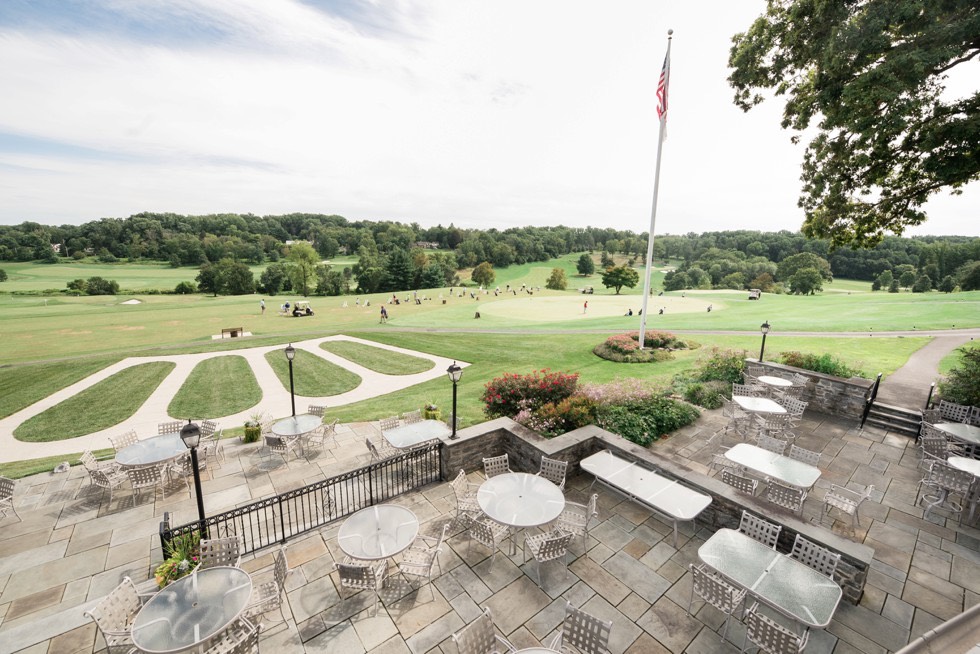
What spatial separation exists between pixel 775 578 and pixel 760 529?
118 centimetres

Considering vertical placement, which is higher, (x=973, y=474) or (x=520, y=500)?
(x=973, y=474)

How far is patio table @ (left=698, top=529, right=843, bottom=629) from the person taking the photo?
15.6ft

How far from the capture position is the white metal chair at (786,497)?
7043 mm

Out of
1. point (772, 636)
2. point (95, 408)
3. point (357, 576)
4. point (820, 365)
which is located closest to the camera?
point (772, 636)

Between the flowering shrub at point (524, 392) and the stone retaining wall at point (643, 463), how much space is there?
4.77 feet

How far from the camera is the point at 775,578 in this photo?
17.1 ft

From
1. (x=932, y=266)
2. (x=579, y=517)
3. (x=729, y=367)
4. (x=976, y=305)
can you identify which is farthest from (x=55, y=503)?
(x=932, y=266)

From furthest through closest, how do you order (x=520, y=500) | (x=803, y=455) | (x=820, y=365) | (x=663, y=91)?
(x=663, y=91) → (x=820, y=365) → (x=803, y=455) → (x=520, y=500)

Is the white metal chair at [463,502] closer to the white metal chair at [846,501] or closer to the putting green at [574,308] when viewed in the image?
the white metal chair at [846,501]

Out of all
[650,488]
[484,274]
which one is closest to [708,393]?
[650,488]

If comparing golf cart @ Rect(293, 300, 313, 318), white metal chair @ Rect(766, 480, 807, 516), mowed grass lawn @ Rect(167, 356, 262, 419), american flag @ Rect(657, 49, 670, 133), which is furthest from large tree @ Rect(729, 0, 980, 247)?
golf cart @ Rect(293, 300, 313, 318)

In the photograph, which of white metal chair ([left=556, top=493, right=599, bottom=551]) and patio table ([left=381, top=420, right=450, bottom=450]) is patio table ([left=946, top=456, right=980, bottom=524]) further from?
patio table ([left=381, top=420, right=450, bottom=450])

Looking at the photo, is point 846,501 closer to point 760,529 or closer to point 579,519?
point 760,529

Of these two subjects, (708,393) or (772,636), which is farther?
(708,393)
